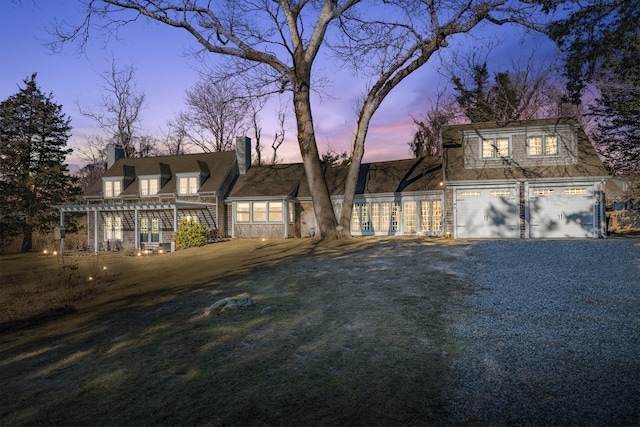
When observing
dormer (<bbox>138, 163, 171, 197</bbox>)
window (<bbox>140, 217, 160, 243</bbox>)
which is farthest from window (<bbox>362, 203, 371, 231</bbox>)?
dormer (<bbox>138, 163, 171, 197</bbox>)

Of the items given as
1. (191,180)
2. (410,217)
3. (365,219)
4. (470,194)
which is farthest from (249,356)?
(191,180)

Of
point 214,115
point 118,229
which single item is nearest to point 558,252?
point 118,229

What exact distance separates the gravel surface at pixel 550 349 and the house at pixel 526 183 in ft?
30.3

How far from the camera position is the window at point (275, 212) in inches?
1022

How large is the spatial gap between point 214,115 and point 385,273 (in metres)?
36.4

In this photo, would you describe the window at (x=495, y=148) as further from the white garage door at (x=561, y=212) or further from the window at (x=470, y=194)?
the white garage door at (x=561, y=212)

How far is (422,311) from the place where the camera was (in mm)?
7594

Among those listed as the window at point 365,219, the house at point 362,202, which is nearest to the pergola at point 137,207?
the house at point 362,202

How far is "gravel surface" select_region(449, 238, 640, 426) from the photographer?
4020 mm

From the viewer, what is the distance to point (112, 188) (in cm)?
3061

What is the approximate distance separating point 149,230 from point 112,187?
205 inches

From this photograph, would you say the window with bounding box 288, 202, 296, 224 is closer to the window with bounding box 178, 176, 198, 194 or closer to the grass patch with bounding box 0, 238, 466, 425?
the window with bounding box 178, 176, 198, 194

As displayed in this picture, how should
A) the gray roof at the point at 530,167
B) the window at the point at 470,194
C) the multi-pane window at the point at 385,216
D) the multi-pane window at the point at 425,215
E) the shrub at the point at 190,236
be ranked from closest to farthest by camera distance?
the gray roof at the point at 530,167
the window at the point at 470,194
the multi-pane window at the point at 425,215
the shrub at the point at 190,236
the multi-pane window at the point at 385,216

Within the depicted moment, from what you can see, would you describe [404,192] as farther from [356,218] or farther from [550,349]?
[550,349]
